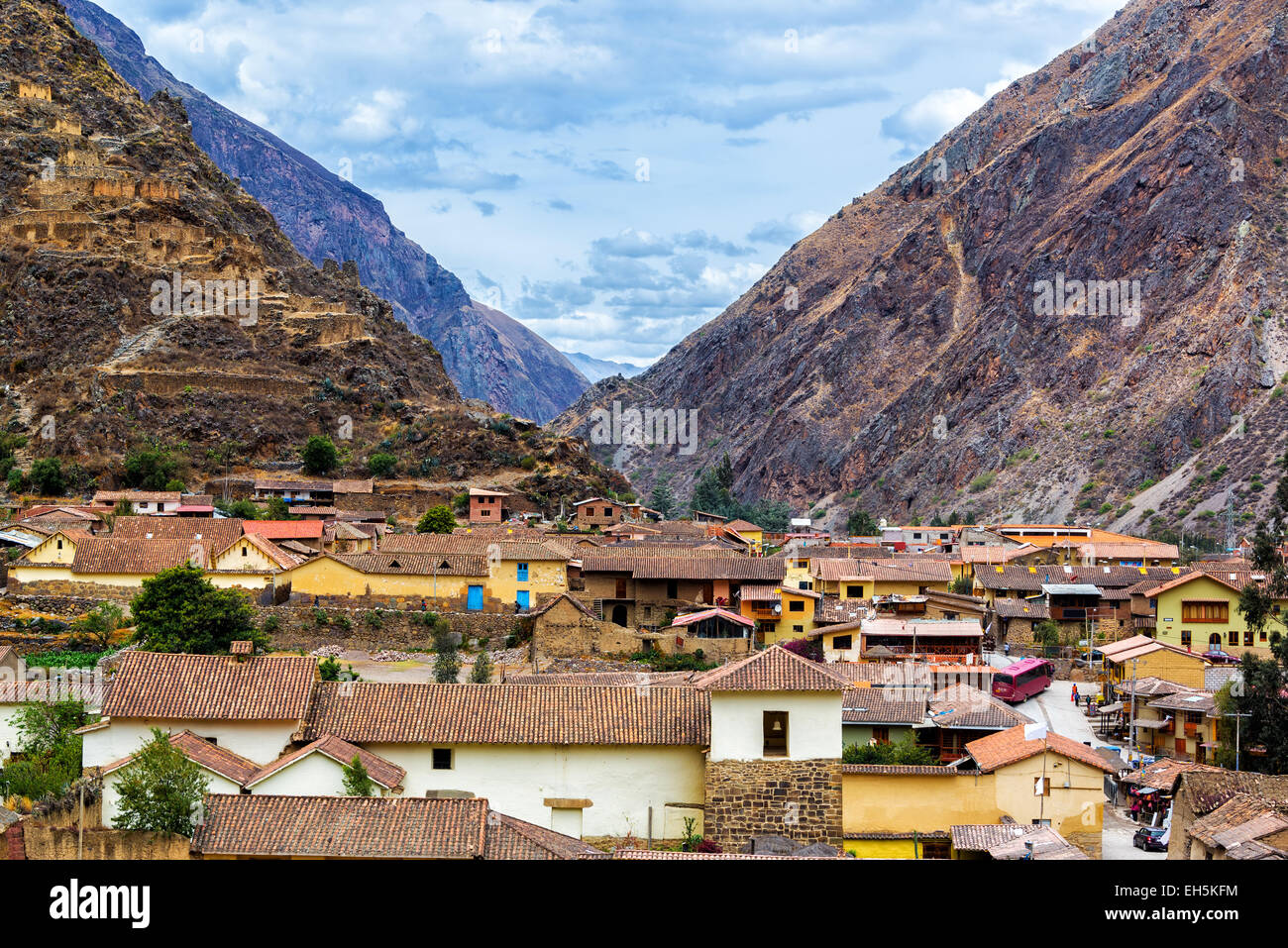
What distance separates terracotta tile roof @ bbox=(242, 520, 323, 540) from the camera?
53.3 m

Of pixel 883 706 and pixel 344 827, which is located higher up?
pixel 344 827

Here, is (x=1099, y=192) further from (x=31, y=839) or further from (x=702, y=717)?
(x=31, y=839)

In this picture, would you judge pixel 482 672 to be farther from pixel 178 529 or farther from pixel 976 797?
pixel 178 529

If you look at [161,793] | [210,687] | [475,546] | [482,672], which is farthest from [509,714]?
[475,546]

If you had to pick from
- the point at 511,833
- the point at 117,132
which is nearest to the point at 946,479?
the point at 117,132

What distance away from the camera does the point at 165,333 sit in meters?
81.9

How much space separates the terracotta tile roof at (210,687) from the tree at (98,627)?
61.2 ft

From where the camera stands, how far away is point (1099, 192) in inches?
5266

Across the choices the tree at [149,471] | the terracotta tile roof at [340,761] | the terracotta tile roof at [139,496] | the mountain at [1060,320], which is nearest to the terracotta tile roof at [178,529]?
the terracotta tile roof at [139,496]

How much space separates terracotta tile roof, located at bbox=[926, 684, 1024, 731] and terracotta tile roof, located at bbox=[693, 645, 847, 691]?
29.4 ft

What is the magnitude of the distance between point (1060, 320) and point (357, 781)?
4638 inches

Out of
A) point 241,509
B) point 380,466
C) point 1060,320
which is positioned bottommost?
point 241,509
